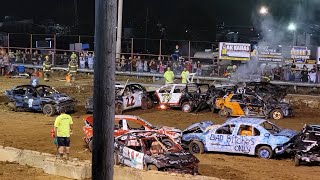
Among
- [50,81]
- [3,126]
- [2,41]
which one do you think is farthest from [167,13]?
[3,126]

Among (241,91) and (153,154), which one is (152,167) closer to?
(153,154)

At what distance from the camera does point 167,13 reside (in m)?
68.2

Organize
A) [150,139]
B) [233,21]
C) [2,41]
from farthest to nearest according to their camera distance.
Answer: [233,21] < [2,41] < [150,139]

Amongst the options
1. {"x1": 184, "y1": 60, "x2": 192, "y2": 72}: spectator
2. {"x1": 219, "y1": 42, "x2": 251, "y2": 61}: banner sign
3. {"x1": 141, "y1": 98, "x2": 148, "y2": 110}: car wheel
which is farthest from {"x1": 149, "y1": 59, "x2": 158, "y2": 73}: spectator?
{"x1": 141, "y1": 98, "x2": 148, "y2": 110}: car wheel

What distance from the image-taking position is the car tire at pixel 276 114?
24.8 meters

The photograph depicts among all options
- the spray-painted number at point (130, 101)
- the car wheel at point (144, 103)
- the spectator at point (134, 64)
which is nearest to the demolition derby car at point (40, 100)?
the spray-painted number at point (130, 101)

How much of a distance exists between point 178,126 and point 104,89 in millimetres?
18337

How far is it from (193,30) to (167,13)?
19.9 ft

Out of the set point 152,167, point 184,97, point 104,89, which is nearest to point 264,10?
point 184,97

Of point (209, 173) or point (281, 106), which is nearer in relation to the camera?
point (209, 173)

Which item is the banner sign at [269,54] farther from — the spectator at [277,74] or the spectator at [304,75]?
the spectator at [304,75]

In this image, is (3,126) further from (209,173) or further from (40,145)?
(209,173)

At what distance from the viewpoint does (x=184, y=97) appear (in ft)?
88.3

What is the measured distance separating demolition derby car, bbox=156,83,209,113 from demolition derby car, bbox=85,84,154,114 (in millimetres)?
683
